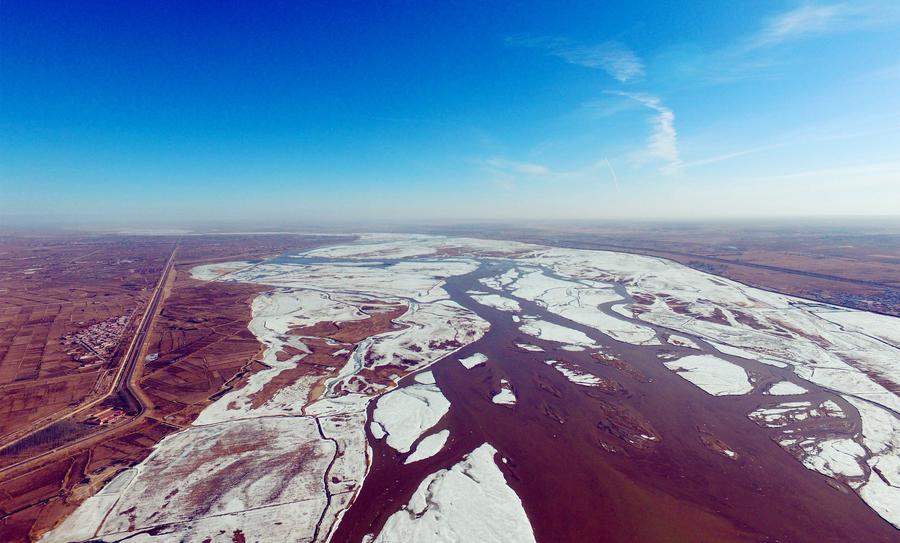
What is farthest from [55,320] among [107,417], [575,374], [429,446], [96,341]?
[575,374]

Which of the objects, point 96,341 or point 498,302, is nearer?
point 96,341

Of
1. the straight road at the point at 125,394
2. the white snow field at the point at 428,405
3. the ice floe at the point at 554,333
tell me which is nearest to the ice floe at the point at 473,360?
the white snow field at the point at 428,405

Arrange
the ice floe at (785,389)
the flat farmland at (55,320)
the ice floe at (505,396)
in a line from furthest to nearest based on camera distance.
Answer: the ice floe at (785,389)
the ice floe at (505,396)
the flat farmland at (55,320)

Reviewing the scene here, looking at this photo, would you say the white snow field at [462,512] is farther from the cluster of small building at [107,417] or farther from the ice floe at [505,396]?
the cluster of small building at [107,417]

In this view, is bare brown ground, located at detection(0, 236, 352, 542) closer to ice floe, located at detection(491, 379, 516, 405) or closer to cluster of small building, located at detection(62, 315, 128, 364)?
cluster of small building, located at detection(62, 315, 128, 364)

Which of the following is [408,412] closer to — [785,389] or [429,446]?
[429,446]
